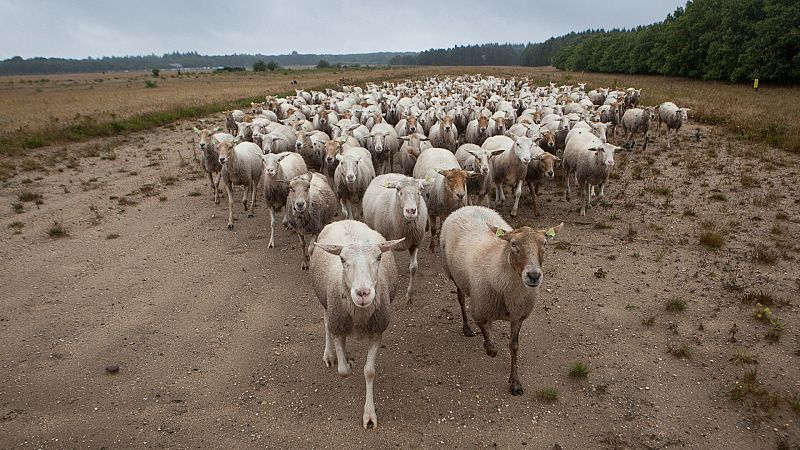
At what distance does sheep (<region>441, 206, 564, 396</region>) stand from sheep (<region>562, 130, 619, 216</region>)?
642 centimetres

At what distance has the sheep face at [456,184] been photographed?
8.98 meters

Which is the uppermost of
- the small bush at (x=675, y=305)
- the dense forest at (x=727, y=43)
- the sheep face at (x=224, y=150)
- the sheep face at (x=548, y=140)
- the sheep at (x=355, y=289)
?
the dense forest at (x=727, y=43)

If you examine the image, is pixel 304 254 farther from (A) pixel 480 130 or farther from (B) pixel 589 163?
(A) pixel 480 130

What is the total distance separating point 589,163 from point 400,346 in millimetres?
8272

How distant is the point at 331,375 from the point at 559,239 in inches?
274

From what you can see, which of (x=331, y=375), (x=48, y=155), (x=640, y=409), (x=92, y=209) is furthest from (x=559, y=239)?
(x=48, y=155)

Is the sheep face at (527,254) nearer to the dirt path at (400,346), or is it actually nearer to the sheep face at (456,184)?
the dirt path at (400,346)

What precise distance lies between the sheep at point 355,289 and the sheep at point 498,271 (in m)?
1.16

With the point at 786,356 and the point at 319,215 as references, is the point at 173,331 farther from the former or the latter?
the point at 786,356

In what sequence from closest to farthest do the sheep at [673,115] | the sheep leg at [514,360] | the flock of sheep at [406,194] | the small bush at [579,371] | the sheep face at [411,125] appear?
the flock of sheep at [406,194]
the sheep leg at [514,360]
the small bush at [579,371]
the sheep face at [411,125]
the sheep at [673,115]

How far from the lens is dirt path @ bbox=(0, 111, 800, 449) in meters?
5.45

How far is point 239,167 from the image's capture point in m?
12.3

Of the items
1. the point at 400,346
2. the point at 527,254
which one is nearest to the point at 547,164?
the point at 400,346

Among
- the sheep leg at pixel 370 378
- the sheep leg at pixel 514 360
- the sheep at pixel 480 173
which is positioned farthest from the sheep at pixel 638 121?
the sheep leg at pixel 370 378
